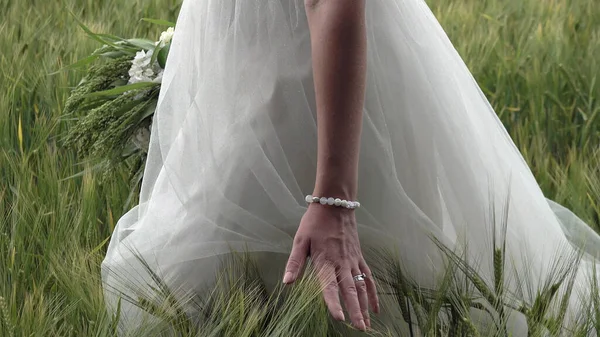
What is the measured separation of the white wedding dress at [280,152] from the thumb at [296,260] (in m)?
0.19

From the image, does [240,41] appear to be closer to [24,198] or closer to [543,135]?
[24,198]

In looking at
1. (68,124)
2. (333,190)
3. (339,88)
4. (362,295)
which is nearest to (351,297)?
(362,295)

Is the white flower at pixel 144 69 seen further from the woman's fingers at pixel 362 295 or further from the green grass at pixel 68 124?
the woman's fingers at pixel 362 295

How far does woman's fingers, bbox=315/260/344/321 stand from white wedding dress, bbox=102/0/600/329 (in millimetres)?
242

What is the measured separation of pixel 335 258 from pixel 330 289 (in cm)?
5

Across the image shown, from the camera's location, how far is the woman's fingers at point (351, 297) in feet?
4.08

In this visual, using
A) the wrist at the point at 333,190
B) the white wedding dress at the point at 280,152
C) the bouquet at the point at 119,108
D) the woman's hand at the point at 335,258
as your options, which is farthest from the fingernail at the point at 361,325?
the bouquet at the point at 119,108

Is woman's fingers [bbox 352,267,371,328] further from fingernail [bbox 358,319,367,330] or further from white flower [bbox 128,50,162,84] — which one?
white flower [bbox 128,50,162,84]

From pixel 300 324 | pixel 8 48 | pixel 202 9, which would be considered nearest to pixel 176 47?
pixel 202 9

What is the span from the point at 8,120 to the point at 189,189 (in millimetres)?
813

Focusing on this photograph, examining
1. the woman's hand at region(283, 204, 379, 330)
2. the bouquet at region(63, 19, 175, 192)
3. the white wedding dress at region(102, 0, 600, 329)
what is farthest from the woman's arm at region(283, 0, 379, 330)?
the bouquet at region(63, 19, 175, 192)

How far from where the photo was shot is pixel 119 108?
6.70 feet

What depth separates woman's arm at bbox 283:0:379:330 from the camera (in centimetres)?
127

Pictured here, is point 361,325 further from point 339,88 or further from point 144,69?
point 144,69
